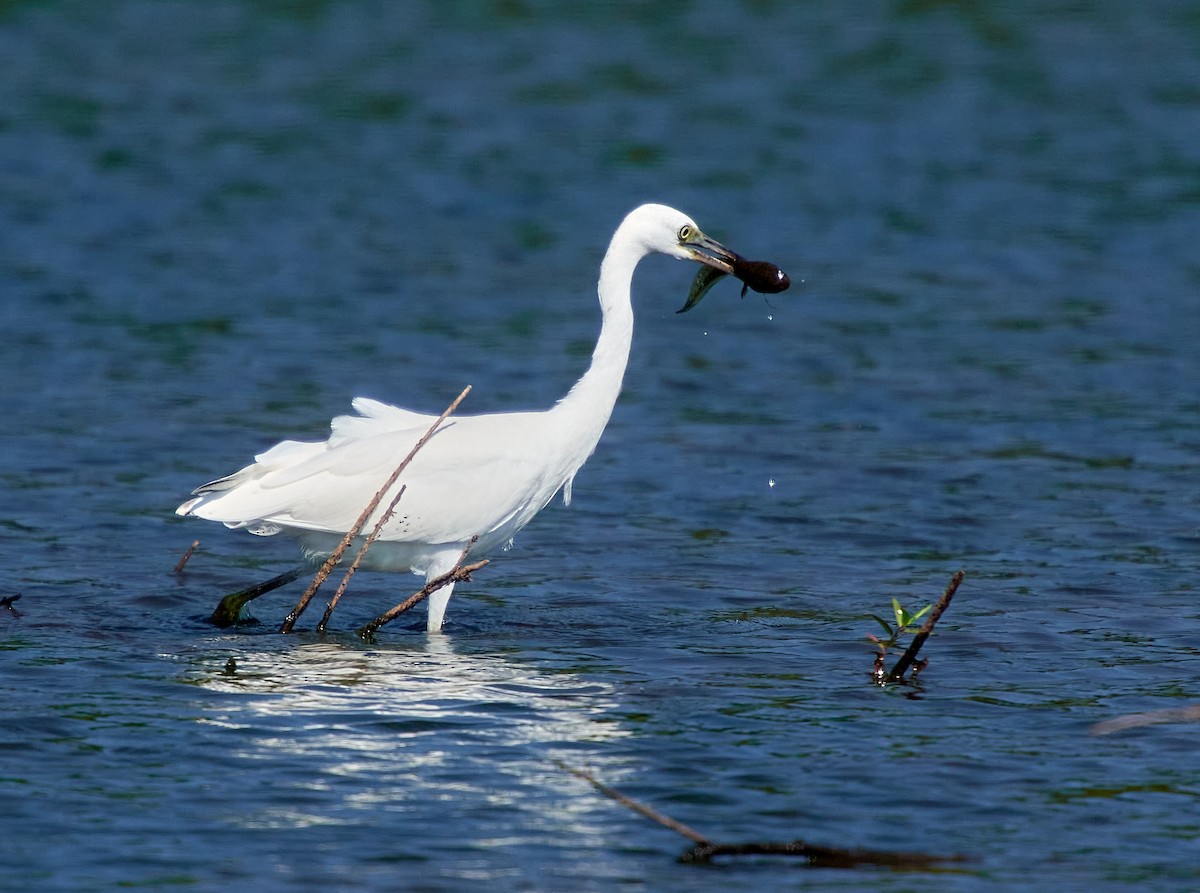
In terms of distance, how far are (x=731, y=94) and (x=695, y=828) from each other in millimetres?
19764

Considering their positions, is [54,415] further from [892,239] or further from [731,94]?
[731,94]

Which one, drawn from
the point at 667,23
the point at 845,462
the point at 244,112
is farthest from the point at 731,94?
the point at 845,462

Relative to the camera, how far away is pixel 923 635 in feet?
26.9

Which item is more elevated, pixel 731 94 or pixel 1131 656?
pixel 731 94

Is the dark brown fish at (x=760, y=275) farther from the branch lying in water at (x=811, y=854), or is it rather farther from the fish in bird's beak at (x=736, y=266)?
the branch lying in water at (x=811, y=854)

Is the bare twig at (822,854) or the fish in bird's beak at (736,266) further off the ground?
the fish in bird's beak at (736,266)

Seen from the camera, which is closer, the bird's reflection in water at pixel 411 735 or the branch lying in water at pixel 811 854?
the branch lying in water at pixel 811 854

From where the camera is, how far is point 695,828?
6.84m

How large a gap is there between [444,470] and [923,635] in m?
2.59

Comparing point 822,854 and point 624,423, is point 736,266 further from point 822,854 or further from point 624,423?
point 624,423

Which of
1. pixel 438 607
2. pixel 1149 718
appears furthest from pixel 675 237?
pixel 1149 718

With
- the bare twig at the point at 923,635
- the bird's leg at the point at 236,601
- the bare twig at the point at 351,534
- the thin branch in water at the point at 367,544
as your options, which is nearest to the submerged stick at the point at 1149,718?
the bare twig at the point at 923,635

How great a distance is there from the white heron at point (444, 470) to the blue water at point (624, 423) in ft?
1.64

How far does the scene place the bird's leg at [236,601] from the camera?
9531 mm
